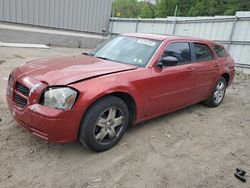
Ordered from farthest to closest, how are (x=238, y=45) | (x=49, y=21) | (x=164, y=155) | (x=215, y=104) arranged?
(x=49, y=21)
(x=238, y=45)
(x=215, y=104)
(x=164, y=155)

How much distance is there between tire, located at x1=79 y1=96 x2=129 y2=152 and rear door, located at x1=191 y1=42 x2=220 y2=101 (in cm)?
200

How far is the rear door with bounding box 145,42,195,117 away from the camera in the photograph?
3.85 m

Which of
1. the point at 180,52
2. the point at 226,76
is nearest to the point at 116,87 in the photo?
the point at 180,52

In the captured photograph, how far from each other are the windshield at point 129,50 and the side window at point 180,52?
0.23 meters

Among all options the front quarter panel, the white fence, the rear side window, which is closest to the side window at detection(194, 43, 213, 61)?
the rear side window

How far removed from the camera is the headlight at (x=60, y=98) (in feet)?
9.36

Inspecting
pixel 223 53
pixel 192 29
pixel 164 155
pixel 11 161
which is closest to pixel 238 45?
pixel 192 29

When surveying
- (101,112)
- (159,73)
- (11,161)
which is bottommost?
(11,161)

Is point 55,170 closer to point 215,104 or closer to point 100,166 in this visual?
point 100,166

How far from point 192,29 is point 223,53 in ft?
22.4

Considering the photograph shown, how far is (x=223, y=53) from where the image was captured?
582cm

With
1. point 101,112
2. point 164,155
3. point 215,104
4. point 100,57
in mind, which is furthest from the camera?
point 215,104

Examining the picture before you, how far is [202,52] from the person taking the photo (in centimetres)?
508

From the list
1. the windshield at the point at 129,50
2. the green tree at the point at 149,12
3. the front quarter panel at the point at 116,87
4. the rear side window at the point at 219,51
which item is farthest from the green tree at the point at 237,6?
the front quarter panel at the point at 116,87
